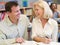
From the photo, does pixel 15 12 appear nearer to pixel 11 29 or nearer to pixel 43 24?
pixel 11 29

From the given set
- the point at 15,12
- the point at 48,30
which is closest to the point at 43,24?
the point at 48,30

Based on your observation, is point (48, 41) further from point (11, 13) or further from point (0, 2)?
point (0, 2)

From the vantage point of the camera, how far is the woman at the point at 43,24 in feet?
Answer: 7.07

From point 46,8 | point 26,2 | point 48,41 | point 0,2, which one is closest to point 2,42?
point 48,41

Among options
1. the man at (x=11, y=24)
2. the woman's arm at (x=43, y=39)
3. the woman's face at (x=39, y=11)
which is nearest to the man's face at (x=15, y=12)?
the man at (x=11, y=24)

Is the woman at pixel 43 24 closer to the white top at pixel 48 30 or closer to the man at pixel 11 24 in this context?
the white top at pixel 48 30

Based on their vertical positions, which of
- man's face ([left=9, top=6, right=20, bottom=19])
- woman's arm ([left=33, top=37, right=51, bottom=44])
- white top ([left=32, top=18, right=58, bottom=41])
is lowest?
woman's arm ([left=33, top=37, right=51, bottom=44])

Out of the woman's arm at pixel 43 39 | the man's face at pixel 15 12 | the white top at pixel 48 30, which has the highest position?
the man's face at pixel 15 12

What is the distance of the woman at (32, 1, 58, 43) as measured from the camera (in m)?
2.16

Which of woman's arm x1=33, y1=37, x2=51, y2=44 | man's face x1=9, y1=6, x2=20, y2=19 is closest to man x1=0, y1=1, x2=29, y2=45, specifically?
man's face x1=9, y1=6, x2=20, y2=19

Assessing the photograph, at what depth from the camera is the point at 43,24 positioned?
2240 mm

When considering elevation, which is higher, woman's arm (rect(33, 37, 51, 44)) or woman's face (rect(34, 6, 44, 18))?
woman's face (rect(34, 6, 44, 18))

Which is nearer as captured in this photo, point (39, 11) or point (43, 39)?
point (43, 39)

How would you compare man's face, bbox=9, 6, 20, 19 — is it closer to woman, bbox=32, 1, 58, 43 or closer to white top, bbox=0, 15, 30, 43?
white top, bbox=0, 15, 30, 43
